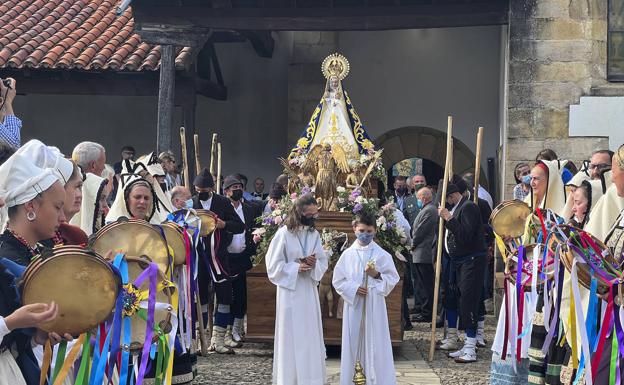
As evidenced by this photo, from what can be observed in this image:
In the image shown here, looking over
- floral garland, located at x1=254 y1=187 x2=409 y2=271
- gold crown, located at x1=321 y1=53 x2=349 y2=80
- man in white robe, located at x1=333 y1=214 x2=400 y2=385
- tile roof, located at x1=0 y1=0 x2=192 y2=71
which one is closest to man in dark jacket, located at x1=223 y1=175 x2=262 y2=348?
floral garland, located at x1=254 y1=187 x2=409 y2=271

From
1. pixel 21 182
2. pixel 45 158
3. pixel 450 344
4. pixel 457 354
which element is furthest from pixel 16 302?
pixel 450 344

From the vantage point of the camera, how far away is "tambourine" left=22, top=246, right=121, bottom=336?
13.6 feet

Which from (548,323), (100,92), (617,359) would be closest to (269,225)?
(548,323)

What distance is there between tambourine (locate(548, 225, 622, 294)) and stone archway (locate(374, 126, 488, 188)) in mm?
11752

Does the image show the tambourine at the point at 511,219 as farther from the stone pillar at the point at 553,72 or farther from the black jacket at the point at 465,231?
the stone pillar at the point at 553,72

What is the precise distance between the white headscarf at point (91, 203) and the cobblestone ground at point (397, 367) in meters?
2.94

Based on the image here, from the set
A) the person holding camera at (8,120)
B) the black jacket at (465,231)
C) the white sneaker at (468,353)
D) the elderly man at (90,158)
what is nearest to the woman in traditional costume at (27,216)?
the person holding camera at (8,120)

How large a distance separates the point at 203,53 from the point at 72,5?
309 centimetres

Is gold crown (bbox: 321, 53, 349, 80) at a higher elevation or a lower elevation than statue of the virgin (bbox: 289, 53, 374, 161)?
higher

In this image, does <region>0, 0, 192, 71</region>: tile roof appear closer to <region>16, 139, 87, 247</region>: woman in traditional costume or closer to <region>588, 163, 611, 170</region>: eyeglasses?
<region>588, 163, 611, 170</region>: eyeglasses

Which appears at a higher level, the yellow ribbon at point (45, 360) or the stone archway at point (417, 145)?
the stone archway at point (417, 145)

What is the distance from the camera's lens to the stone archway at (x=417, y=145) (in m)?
17.6

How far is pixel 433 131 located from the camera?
→ 17.7 meters

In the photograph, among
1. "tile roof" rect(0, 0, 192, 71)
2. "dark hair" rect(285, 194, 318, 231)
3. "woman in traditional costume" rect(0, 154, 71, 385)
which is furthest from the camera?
"tile roof" rect(0, 0, 192, 71)
